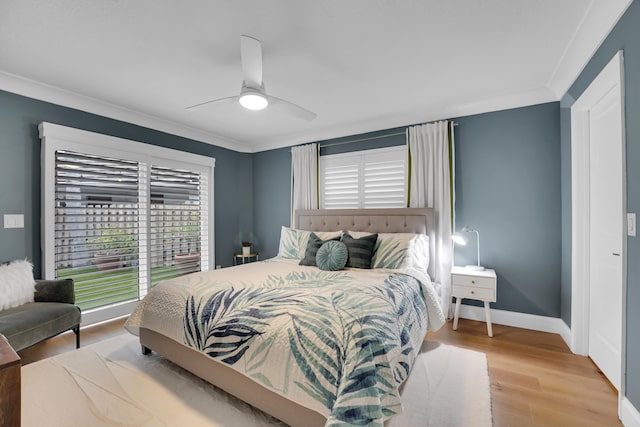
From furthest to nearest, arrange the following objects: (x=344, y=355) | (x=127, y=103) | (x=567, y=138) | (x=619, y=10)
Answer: (x=127, y=103) < (x=567, y=138) < (x=619, y=10) < (x=344, y=355)

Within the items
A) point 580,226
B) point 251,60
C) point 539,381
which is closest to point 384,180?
point 580,226

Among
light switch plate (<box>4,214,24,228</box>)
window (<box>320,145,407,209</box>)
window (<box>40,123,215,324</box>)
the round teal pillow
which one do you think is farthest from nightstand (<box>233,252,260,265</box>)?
light switch plate (<box>4,214,24,228</box>)

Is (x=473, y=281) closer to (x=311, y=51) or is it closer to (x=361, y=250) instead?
(x=361, y=250)

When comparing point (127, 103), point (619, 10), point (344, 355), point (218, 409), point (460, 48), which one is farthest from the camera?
point (127, 103)

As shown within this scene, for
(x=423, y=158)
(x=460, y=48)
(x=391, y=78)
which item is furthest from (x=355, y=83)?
(x=423, y=158)

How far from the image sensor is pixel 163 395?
2.00 meters

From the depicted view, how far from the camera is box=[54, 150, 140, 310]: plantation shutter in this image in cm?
310

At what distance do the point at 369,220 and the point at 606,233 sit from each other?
227cm

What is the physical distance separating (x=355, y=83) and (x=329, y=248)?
1714mm

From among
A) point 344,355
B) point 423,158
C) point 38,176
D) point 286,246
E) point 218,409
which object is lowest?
point 218,409

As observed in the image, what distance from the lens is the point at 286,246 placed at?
379cm

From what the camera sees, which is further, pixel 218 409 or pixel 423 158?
pixel 423 158

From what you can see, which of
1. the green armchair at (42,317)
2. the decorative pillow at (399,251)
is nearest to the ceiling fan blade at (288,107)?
the decorative pillow at (399,251)

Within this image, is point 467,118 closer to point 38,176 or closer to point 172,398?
point 172,398
